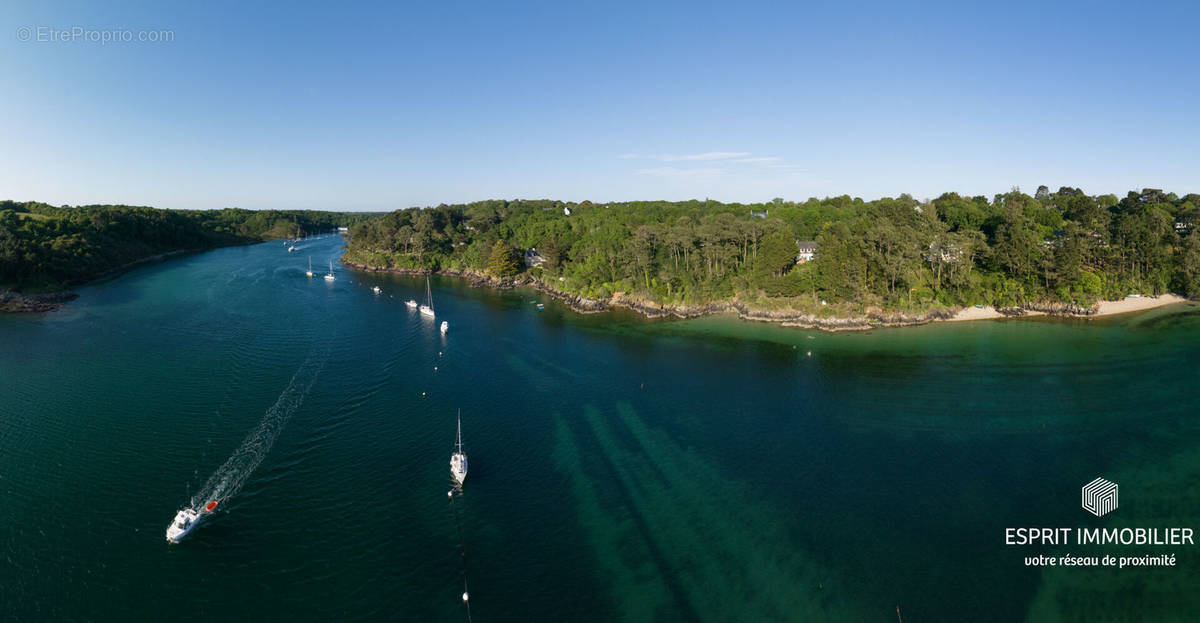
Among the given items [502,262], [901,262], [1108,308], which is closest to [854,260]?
[901,262]

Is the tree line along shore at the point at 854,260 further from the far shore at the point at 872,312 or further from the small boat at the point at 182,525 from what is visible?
the small boat at the point at 182,525

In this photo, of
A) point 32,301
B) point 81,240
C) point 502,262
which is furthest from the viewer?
point 81,240

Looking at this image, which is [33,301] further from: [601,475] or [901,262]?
[901,262]

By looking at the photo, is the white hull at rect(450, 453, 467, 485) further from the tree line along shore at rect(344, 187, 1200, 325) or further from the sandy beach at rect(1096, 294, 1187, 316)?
the sandy beach at rect(1096, 294, 1187, 316)

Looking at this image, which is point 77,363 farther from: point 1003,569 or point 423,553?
point 1003,569

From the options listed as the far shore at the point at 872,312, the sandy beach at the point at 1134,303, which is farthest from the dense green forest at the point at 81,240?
the sandy beach at the point at 1134,303

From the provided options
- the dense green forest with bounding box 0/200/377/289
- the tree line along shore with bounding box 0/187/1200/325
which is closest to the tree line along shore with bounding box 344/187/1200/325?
the tree line along shore with bounding box 0/187/1200/325

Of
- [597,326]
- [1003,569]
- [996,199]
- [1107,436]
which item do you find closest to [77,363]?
[597,326]
